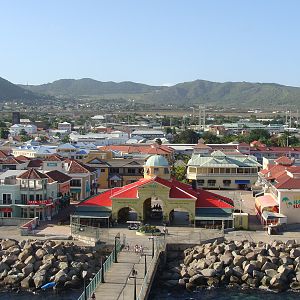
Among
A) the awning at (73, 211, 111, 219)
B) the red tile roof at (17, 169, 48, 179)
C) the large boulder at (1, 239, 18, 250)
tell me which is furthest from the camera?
the red tile roof at (17, 169, 48, 179)

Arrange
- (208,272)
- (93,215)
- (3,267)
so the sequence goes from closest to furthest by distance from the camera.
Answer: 1. (208,272)
2. (3,267)
3. (93,215)

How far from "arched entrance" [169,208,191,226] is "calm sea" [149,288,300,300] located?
11538 mm

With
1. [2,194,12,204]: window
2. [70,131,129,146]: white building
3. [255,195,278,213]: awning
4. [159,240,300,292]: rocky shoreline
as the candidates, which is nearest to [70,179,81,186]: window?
[2,194,12,204]: window

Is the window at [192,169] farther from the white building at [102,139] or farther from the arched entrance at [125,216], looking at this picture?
the white building at [102,139]

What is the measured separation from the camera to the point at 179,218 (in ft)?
155

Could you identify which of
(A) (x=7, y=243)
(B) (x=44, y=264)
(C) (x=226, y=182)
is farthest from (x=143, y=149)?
(B) (x=44, y=264)

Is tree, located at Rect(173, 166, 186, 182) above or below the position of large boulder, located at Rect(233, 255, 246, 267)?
below

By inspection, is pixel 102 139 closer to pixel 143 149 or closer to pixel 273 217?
pixel 143 149

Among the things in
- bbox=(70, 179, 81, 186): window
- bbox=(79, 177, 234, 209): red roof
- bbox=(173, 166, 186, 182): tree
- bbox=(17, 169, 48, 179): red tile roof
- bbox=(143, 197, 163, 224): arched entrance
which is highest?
bbox=(17, 169, 48, 179): red tile roof

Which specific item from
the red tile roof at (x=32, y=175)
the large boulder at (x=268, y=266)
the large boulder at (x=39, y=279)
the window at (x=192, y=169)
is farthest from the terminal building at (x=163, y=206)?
the window at (x=192, y=169)

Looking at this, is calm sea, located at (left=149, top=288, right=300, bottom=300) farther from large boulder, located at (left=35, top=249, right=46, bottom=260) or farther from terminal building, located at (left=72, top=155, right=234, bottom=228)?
terminal building, located at (left=72, top=155, right=234, bottom=228)

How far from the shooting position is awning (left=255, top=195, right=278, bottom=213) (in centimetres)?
4625

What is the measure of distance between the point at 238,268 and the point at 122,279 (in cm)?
685

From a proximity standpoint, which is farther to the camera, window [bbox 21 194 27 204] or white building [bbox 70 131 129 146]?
white building [bbox 70 131 129 146]
